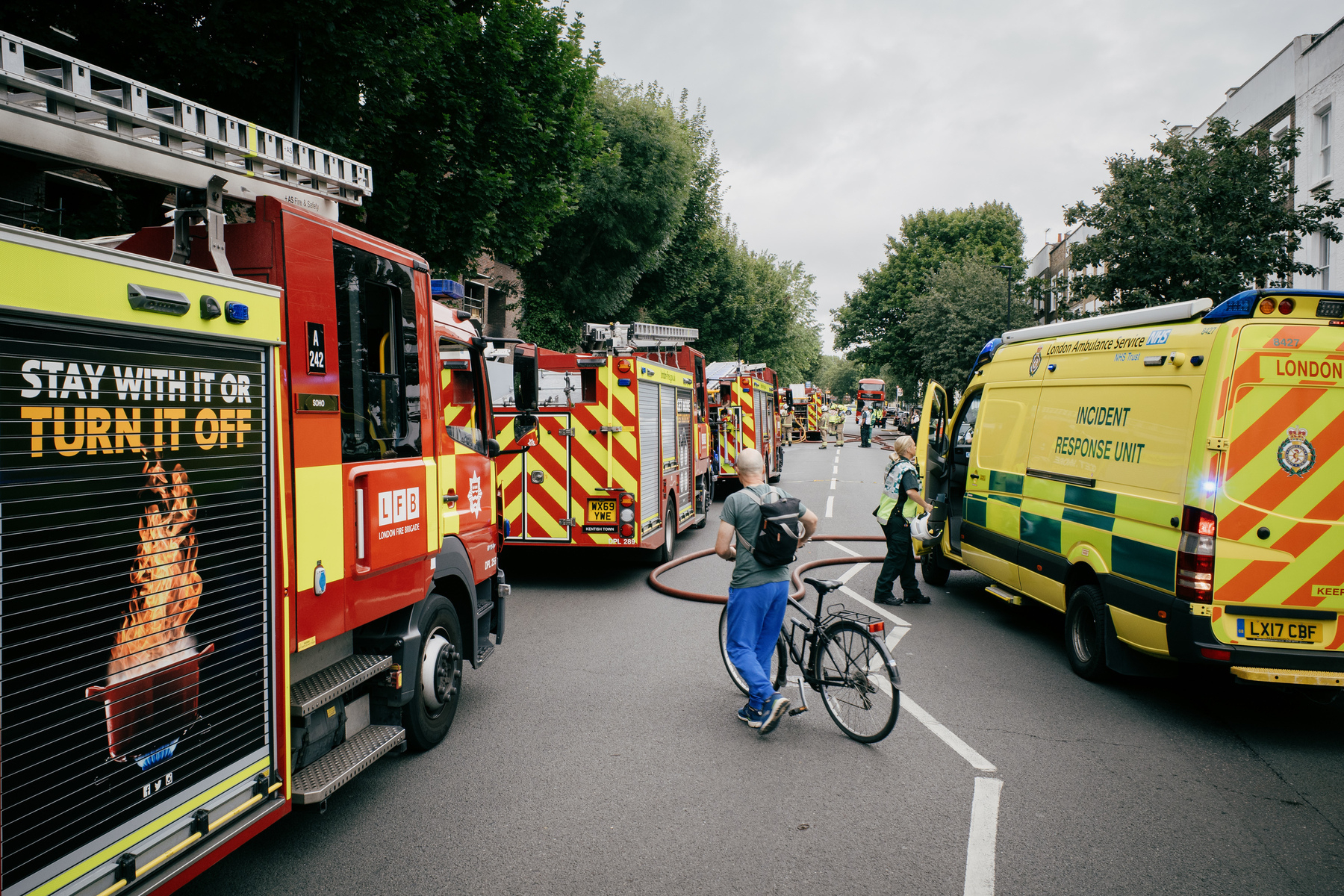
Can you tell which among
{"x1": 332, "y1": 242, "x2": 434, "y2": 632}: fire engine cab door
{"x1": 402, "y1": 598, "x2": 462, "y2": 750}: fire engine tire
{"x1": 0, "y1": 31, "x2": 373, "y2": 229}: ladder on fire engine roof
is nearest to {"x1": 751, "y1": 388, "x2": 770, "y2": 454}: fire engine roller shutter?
{"x1": 402, "y1": 598, "x2": 462, "y2": 750}: fire engine tire

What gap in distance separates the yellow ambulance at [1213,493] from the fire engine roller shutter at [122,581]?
5123mm

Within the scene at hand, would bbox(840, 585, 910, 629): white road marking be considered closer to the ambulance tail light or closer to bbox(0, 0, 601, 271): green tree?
the ambulance tail light

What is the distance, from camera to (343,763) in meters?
3.71

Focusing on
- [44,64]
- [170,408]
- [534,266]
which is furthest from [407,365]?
[534,266]

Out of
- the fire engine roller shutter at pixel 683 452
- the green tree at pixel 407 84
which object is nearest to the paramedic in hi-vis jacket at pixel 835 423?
the fire engine roller shutter at pixel 683 452

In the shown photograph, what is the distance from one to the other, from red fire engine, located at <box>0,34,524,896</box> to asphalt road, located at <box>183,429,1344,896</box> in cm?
52

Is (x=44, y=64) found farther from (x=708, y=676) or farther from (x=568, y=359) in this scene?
(x=708, y=676)

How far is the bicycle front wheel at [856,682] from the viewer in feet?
15.8

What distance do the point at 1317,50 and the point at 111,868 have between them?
26420 millimetres

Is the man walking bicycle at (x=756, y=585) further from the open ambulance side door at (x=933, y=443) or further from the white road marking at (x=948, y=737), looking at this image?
the open ambulance side door at (x=933, y=443)

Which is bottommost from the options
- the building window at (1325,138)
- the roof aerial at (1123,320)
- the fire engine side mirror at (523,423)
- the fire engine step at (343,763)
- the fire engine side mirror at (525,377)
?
the fire engine step at (343,763)

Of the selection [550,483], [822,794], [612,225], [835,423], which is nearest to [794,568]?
[550,483]

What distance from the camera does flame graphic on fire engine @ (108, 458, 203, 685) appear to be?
2611 millimetres

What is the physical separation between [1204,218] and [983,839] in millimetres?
15632
